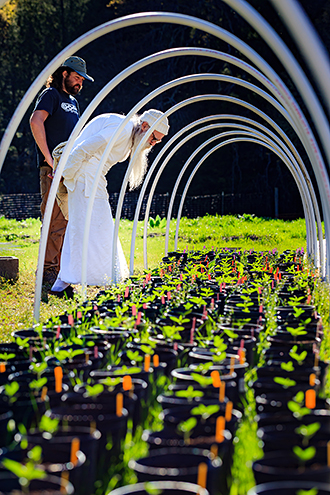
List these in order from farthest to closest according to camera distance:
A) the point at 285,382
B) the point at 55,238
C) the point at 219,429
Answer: the point at 55,238 → the point at 285,382 → the point at 219,429

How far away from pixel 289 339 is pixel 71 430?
1127 millimetres

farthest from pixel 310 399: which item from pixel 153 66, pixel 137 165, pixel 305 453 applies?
pixel 153 66

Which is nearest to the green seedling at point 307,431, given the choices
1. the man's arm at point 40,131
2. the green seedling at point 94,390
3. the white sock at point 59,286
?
the green seedling at point 94,390

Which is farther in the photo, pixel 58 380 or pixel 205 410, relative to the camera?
pixel 58 380

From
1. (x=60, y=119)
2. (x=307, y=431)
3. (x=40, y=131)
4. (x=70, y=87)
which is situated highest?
(x=70, y=87)

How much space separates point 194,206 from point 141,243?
21.0 feet

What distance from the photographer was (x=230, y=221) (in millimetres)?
11930

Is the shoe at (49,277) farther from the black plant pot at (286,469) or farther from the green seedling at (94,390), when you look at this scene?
the black plant pot at (286,469)

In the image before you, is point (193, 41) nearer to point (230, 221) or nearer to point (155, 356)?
point (230, 221)

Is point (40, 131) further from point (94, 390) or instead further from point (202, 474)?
point (202, 474)

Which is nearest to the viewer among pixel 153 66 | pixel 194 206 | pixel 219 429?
pixel 219 429

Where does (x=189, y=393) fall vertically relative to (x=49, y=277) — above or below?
above

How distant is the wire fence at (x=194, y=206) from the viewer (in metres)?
15.9

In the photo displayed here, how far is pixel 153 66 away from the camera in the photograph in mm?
19000
